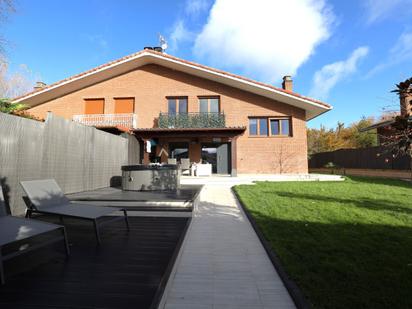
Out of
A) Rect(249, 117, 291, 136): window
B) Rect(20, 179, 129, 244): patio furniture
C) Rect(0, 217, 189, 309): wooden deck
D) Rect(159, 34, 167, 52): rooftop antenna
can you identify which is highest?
Rect(159, 34, 167, 52): rooftop antenna

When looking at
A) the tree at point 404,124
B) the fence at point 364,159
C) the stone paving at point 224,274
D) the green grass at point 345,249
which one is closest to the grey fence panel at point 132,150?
the green grass at point 345,249

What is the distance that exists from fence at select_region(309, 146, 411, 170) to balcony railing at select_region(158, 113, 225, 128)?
9.84 meters

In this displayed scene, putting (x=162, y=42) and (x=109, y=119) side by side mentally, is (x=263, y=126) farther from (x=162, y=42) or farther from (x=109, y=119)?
(x=162, y=42)

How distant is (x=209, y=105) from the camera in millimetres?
18375

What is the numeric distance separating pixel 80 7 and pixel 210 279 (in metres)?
15.8

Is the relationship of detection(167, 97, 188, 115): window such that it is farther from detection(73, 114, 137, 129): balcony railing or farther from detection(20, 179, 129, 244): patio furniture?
detection(20, 179, 129, 244): patio furniture

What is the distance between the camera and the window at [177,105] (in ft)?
60.4

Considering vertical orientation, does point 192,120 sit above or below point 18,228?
above

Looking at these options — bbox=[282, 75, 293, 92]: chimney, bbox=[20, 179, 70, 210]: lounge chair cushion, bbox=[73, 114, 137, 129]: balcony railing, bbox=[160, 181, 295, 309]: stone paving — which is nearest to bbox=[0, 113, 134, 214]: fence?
bbox=[20, 179, 70, 210]: lounge chair cushion

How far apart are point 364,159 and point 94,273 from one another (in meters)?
21.4

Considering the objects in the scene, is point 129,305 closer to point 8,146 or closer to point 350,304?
point 350,304

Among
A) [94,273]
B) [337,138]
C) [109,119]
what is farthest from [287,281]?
[337,138]

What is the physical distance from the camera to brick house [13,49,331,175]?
17344mm

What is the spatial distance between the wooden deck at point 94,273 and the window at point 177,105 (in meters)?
15.1
